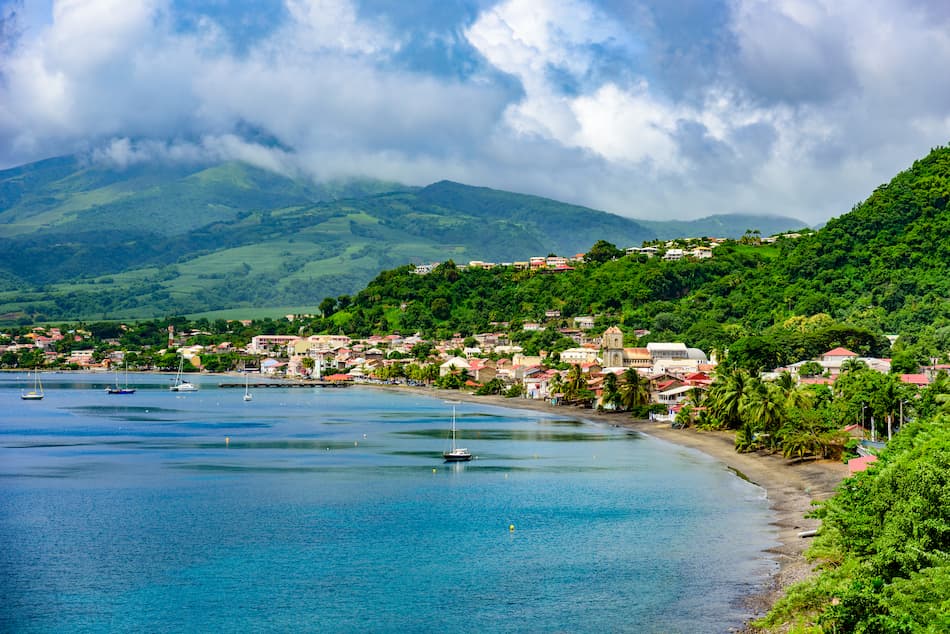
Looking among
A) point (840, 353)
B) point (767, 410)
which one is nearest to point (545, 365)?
point (840, 353)

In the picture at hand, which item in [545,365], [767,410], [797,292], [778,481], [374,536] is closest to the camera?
[374,536]

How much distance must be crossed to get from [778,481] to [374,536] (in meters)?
21.9

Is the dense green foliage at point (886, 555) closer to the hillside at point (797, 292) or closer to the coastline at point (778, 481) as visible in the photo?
the coastline at point (778, 481)

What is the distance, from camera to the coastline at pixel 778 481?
33.5 m

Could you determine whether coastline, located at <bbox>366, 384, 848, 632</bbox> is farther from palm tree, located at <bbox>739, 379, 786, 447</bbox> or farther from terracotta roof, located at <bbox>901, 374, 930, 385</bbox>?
terracotta roof, located at <bbox>901, 374, 930, 385</bbox>

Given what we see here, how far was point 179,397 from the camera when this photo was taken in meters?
136

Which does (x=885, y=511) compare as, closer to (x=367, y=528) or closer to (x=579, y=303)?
(x=367, y=528)

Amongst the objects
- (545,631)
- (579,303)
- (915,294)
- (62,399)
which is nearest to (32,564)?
(545,631)

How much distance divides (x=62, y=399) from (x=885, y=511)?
384 ft

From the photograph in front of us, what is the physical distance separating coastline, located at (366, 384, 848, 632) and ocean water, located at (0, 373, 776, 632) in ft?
2.83

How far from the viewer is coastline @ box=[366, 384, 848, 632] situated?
33.5 meters

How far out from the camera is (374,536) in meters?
42.6

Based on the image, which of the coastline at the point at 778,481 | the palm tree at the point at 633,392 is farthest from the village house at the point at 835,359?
the coastline at the point at 778,481

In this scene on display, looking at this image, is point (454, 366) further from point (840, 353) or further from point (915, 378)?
point (915, 378)
